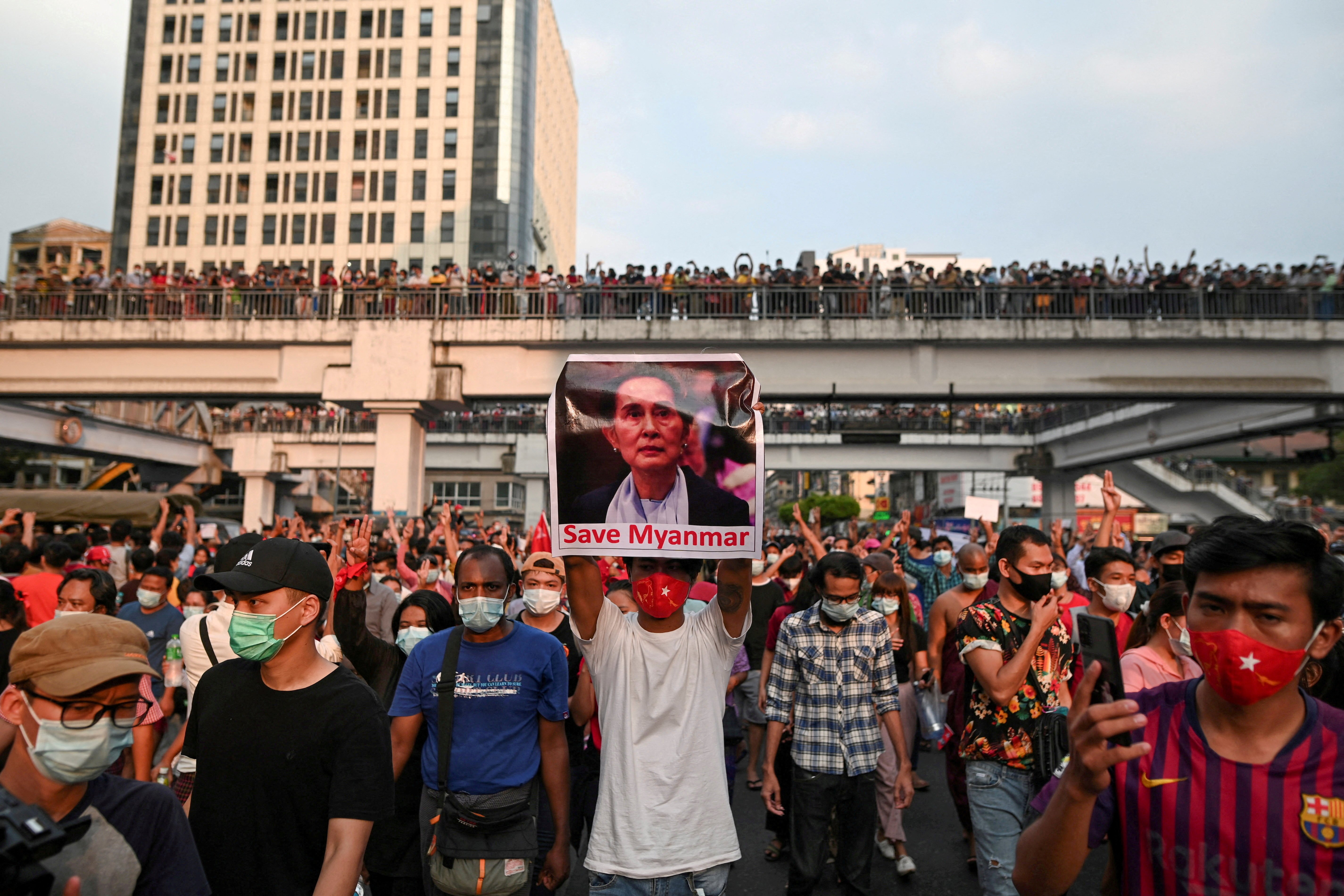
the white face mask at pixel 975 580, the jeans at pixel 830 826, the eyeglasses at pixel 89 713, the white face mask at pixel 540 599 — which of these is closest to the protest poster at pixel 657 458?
the eyeglasses at pixel 89 713

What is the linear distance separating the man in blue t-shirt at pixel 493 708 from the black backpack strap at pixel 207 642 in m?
1.11

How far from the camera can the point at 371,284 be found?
2211 centimetres

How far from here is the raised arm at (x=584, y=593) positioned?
3.42m

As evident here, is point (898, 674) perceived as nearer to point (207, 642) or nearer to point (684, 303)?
point (207, 642)

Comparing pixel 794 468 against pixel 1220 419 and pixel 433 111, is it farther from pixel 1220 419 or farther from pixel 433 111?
pixel 433 111

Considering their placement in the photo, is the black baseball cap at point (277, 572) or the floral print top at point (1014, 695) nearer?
the black baseball cap at point (277, 572)

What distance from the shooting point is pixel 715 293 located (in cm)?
2072

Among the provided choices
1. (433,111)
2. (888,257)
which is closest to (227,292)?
(433,111)

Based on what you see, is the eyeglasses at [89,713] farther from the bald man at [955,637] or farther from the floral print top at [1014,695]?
the bald man at [955,637]

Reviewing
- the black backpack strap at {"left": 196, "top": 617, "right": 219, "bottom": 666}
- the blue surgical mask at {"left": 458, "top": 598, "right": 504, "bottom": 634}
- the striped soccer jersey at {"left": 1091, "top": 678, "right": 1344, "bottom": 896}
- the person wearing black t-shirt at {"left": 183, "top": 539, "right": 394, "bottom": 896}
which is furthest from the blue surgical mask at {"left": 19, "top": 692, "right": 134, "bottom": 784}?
the striped soccer jersey at {"left": 1091, "top": 678, "right": 1344, "bottom": 896}

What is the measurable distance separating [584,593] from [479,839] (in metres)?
1.12

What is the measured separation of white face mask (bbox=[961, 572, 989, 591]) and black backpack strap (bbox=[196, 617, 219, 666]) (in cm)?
532

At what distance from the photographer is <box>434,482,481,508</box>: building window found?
6153 cm

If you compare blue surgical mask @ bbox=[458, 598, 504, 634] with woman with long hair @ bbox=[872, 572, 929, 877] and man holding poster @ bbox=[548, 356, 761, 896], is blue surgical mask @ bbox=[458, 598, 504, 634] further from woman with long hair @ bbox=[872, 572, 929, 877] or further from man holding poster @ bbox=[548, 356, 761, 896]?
woman with long hair @ bbox=[872, 572, 929, 877]
